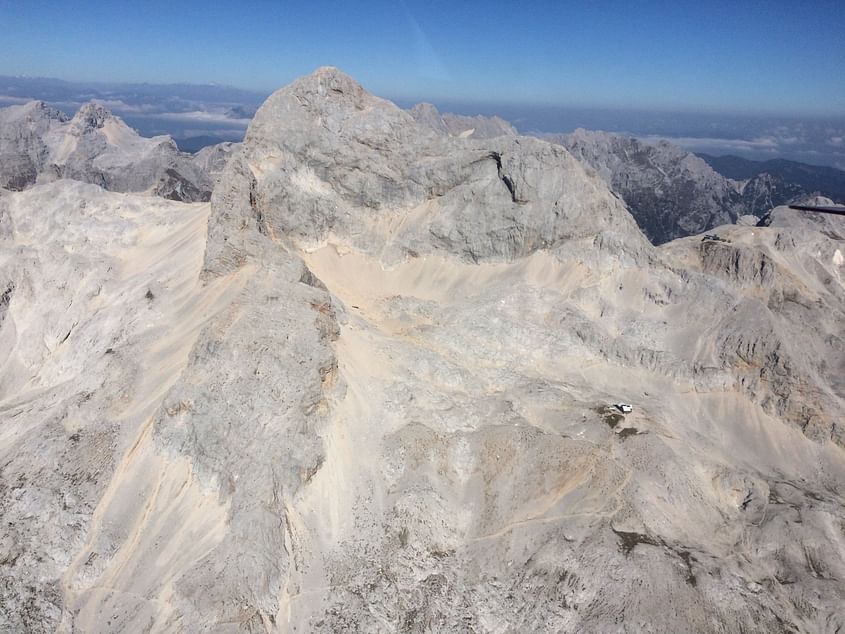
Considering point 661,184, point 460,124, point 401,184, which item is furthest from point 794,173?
point 401,184

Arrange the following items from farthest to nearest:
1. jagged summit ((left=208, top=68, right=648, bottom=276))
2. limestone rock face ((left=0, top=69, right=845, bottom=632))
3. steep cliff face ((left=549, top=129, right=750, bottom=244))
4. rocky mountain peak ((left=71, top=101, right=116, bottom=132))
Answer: steep cliff face ((left=549, top=129, right=750, bottom=244)) < rocky mountain peak ((left=71, top=101, right=116, bottom=132)) < jagged summit ((left=208, top=68, right=648, bottom=276)) < limestone rock face ((left=0, top=69, right=845, bottom=632))

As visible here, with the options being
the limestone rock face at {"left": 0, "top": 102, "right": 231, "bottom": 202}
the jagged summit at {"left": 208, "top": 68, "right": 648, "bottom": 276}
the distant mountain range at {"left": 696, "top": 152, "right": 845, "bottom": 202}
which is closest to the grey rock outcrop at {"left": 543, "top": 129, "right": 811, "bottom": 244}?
the distant mountain range at {"left": 696, "top": 152, "right": 845, "bottom": 202}

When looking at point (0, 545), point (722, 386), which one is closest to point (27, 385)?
point (0, 545)

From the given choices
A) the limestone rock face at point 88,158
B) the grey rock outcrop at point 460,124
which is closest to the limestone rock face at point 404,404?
the limestone rock face at point 88,158

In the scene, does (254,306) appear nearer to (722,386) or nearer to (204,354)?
(204,354)

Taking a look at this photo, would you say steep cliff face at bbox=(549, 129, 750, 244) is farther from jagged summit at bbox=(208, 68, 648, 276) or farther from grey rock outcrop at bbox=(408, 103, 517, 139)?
jagged summit at bbox=(208, 68, 648, 276)

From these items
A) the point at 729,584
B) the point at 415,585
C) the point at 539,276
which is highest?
the point at 539,276
